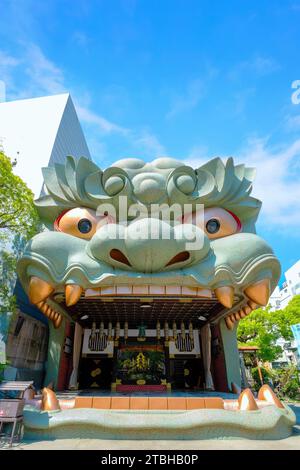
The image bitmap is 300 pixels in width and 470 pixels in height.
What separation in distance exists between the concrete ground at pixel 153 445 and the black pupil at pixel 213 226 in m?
6.36

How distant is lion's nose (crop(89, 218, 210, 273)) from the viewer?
8.83m

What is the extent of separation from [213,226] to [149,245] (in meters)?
3.15

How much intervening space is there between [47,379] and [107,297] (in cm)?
472

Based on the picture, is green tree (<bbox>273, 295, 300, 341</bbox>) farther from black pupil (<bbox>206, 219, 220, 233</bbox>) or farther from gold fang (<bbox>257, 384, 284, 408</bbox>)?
black pupil (<bbox>206, 219, 220, 233</bbox>)

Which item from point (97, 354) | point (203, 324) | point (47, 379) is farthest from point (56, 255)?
point (203, 324)

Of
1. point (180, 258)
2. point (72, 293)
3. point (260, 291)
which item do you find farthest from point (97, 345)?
point (260, 291)

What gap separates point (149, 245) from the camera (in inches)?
345

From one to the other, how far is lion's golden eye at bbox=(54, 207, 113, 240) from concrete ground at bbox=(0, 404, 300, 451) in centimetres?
615

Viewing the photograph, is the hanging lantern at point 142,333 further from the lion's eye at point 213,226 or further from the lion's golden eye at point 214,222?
the lion's eye at point 213,226

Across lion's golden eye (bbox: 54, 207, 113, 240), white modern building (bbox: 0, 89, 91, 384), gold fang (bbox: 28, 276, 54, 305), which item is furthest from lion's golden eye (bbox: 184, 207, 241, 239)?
white modern building (bbox: 0, 89, 91, 384)

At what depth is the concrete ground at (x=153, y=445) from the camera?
20.0 feet

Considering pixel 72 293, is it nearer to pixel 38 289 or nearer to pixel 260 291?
pixel 38 289

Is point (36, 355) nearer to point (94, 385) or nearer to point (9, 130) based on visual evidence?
point (94, 385)
